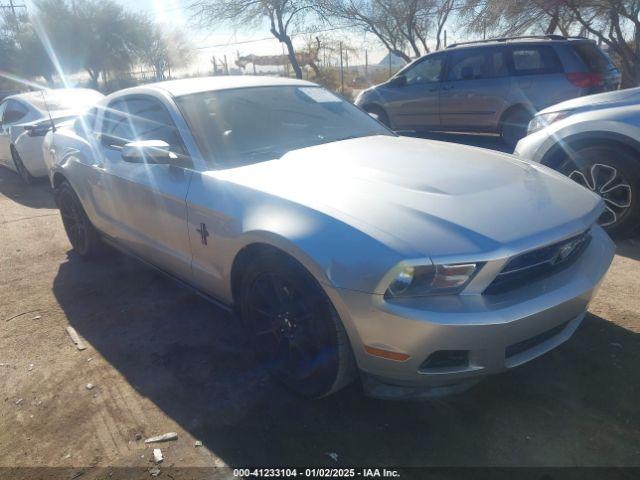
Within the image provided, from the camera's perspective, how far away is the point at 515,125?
26.0 feet

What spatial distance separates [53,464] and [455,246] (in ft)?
6.73

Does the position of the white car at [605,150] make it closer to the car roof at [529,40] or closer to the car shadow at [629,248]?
the car shadow at [629,248]

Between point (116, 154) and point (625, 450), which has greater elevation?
point (116, 154)

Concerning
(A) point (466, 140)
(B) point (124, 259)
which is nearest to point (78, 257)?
(B) point (124, 259)

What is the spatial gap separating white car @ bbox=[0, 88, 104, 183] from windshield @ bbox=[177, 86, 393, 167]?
4856mm

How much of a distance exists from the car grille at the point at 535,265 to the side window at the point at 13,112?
8434 millimetres

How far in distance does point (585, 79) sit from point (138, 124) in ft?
21.1

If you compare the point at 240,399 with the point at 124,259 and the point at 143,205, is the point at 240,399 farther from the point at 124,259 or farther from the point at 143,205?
the point at 124,259

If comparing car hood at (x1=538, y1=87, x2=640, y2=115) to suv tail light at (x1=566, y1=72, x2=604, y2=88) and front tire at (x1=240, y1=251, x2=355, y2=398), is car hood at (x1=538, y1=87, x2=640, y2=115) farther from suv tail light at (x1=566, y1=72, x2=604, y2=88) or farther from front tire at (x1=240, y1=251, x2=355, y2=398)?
front tire at (x1=240, y1=251, x2=355, y2=398)

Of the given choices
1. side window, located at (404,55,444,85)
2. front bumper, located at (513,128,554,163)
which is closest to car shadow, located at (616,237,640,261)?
front bumper, located at (513,128,554,163)

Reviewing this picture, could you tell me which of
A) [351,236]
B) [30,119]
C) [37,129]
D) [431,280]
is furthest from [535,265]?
[30,119]

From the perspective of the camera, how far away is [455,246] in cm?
208

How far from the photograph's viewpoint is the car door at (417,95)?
8898 millimetres

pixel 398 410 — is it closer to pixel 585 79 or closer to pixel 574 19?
pixel 585 79
